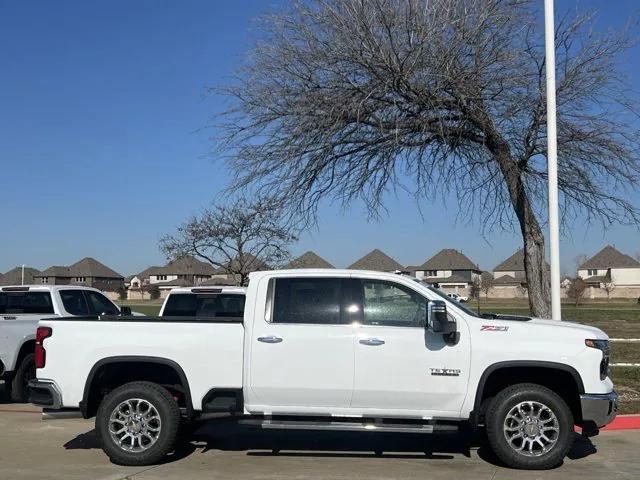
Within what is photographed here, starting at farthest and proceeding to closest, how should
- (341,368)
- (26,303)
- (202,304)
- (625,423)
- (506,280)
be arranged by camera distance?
(506,280) < (26,303) < (202,304) < (625,423) < (341,368)

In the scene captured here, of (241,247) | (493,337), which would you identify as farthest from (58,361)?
(241,247)

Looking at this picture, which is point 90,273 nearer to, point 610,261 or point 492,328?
point 610,261

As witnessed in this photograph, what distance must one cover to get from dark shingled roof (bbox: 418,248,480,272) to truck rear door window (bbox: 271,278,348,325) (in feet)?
258

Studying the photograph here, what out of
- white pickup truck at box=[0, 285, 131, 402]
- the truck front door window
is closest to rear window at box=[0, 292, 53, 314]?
white pickup truck at box=[0, 285, 131, 402]

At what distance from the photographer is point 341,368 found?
717cm

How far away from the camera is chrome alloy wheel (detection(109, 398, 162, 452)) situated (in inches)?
293

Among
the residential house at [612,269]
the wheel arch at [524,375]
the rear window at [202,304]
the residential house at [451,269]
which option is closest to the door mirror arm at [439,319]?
the wheel arch at [524,375]

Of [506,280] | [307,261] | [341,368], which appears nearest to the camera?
[341,368]

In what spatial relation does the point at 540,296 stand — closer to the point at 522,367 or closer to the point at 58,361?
the point at 522,367

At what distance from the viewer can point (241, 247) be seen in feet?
92.5

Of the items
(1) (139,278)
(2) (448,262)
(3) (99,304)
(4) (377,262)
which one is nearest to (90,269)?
(1) (139,278)

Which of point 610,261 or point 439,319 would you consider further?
point 610,261

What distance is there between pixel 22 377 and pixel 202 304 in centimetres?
295

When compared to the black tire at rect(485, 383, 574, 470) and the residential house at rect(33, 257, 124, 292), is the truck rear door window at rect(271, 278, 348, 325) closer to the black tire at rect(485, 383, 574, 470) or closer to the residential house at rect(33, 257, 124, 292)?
the black tire at rect(485, 383, 574, 470)
